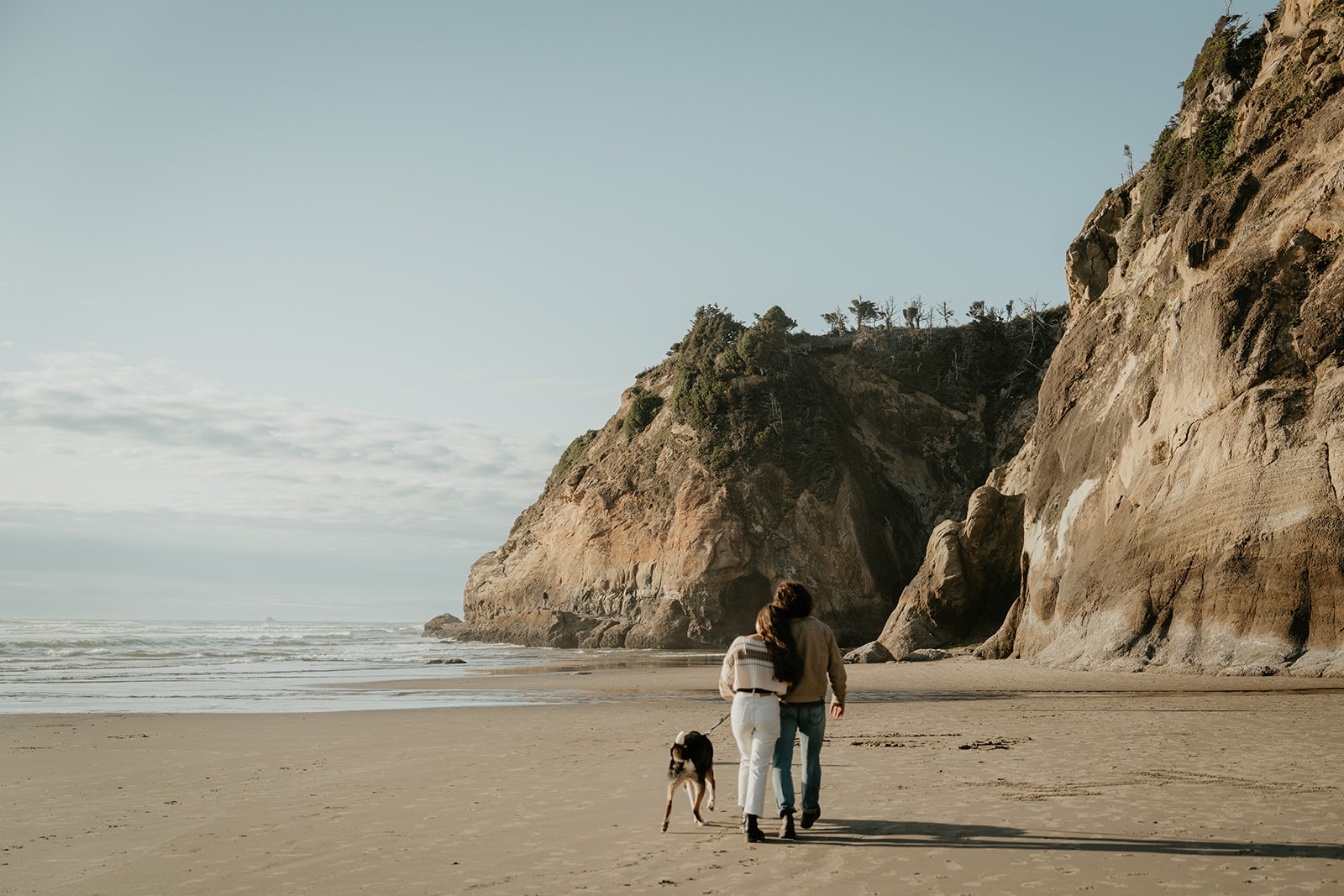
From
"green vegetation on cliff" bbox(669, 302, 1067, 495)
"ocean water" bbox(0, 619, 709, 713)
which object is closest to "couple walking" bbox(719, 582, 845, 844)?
"ocean water" bbox(0, 619, 709, 713)

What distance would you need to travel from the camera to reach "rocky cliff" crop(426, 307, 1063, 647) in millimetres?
48219

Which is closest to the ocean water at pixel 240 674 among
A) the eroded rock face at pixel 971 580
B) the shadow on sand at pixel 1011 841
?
the eroded rock face at pixel 971 580

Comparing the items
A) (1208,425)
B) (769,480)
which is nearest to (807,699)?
(1208,425)

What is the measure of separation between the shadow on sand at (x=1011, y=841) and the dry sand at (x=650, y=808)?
0.09 feet

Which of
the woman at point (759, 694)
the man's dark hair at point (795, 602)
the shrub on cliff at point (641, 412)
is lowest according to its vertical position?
the woman at point (759, 694)

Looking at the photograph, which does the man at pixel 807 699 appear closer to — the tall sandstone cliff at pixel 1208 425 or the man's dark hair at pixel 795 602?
the man's dark hair at pixel 795 602

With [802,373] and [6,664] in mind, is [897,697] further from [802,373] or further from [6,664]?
[802,373]

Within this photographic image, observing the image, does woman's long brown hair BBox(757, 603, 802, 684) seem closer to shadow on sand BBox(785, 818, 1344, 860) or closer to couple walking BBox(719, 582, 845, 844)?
couple walking BBox(719, 582, 845, 844)

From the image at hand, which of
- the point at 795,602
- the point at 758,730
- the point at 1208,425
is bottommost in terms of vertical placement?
the point at 758,730

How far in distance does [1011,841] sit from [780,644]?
1.92 m

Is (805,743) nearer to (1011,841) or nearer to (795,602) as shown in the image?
(795,602)

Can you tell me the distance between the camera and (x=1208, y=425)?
21.6m

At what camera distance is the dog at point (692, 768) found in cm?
712

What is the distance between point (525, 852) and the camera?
21.2 feet
